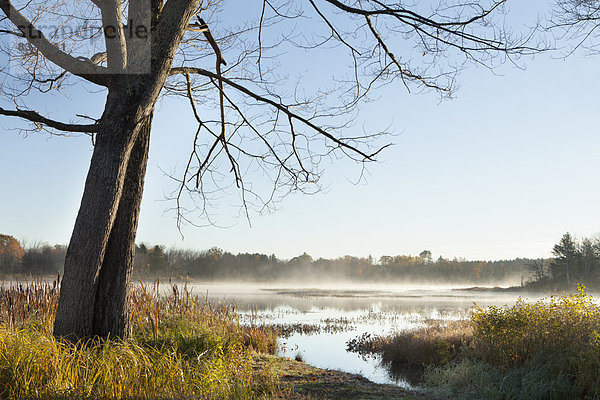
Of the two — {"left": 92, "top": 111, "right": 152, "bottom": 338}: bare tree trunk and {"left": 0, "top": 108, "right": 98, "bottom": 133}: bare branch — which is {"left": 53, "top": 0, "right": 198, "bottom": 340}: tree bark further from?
{"left": 0, "top": 108, "right": 98, "bottom": 133}: bare branch

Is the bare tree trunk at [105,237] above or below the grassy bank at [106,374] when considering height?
above

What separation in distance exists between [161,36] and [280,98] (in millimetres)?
2481

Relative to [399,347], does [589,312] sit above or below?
above

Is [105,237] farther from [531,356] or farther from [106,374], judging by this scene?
[531,356]

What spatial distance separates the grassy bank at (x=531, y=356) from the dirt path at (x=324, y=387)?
1.16 m

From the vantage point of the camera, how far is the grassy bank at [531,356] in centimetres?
557

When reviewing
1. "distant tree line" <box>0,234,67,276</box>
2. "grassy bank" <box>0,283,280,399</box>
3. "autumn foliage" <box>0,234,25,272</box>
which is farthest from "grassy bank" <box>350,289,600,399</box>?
"autumn foliage" <box>0,234,25,272</box>

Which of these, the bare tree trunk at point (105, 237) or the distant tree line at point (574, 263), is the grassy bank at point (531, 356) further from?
the distant tree line at point (574, 263)

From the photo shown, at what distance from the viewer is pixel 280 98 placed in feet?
24.0

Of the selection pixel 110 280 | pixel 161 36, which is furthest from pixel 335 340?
pixel 161 36

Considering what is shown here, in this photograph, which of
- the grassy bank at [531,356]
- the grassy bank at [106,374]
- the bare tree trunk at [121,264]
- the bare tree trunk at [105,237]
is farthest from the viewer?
the grassy bank at [531,356]

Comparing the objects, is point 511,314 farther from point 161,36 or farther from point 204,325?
point 161,36

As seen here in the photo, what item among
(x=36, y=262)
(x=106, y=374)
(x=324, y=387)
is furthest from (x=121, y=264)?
(x=36, y=262)

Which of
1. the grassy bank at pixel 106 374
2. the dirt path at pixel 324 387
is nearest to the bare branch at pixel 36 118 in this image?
the grassy bank at pixel 106 374
